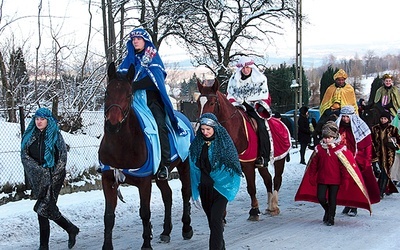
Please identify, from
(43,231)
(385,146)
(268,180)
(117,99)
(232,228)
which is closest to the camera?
(117,99)

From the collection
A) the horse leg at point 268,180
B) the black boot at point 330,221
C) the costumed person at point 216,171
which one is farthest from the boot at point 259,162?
the costumed person at point 216,171

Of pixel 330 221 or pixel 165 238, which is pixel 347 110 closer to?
pixel 330 221

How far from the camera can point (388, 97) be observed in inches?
505

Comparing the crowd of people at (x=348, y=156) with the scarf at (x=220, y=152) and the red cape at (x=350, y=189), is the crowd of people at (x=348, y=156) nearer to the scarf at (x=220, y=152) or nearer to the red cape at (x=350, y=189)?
the red cape at (x=350, y=189)

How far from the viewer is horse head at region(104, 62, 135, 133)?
5863mm

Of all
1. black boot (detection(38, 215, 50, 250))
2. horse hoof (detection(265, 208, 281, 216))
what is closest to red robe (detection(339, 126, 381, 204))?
horse hoof (detection(265, 208, 281, 216))

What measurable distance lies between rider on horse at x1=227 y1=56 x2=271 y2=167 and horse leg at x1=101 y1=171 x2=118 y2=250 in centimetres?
322

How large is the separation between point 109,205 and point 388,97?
877 centimetres

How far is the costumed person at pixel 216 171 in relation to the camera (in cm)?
595

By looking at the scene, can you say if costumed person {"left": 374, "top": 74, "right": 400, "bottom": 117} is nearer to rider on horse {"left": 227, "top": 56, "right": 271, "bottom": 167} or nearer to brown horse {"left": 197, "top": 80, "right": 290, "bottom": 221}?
brown horse {"left": 197, "top": 80, "right": 290, "bottom": 221}

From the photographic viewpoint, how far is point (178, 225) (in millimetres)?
8625

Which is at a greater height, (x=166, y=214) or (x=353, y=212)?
(x=166, y=214)

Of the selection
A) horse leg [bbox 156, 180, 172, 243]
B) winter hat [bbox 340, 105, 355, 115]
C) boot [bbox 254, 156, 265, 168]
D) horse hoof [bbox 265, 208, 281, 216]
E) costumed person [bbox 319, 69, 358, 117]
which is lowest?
horse hoof [bbox 265, 208, 281, 216]

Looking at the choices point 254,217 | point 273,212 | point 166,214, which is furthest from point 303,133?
point 166,214
